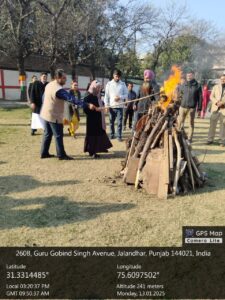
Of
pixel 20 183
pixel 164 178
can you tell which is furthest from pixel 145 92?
pixel 20 183

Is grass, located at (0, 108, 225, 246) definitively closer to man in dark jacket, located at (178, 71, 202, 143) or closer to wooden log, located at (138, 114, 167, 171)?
wooden log, located at (138, 114, 167, 171)

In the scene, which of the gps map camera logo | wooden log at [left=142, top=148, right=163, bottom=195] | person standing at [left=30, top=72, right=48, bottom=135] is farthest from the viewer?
person standing at [left=30, top=72, right=48, bottom=135]

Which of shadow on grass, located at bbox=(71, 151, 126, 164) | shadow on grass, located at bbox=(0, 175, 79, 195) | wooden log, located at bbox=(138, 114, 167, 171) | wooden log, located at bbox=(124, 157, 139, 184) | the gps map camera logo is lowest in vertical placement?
shadow on grass, located at bbox=(71, 151, 126, 164)

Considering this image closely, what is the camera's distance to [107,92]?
9734 millimetres

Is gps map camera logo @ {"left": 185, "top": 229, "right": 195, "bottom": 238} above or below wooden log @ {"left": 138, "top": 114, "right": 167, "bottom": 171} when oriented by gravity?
below

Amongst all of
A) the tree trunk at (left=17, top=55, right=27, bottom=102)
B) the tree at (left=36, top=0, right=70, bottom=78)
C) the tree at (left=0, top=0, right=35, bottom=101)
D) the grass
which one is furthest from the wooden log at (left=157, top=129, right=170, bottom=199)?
the tree trunk at (left=17, top=55, right=27, bottom=102)

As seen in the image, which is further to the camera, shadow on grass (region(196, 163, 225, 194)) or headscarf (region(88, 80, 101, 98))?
headscarf (region(88, 80, 101, 98))

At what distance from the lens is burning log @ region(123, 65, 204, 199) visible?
18.2 feet

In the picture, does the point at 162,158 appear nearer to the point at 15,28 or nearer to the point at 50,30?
the point at 50,30

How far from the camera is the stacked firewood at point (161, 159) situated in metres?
5.55

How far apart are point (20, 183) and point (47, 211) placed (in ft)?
4.59

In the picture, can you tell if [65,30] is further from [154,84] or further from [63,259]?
[63,259]

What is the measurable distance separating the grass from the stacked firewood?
208 millimetres

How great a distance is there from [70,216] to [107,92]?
562 centimetres
